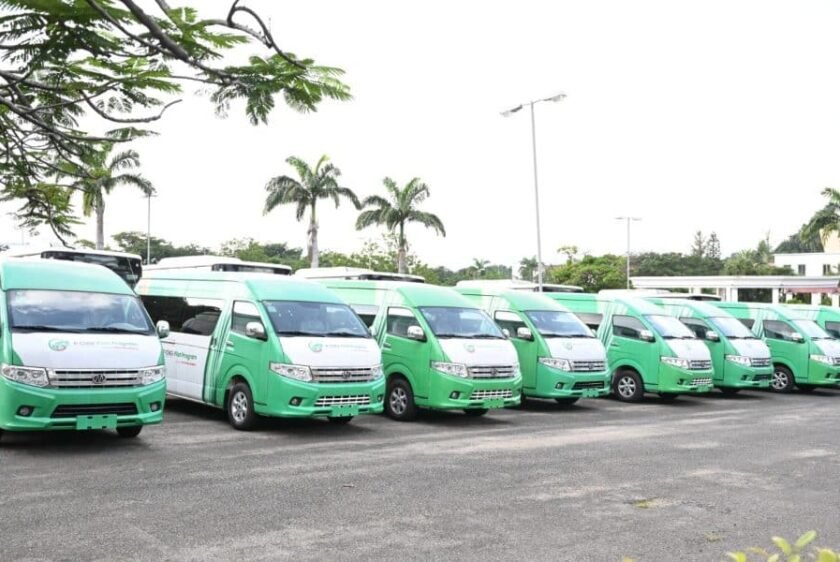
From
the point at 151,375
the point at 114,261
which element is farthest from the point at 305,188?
the point at 151,375

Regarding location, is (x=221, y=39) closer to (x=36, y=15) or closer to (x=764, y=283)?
(x=36, y=15)

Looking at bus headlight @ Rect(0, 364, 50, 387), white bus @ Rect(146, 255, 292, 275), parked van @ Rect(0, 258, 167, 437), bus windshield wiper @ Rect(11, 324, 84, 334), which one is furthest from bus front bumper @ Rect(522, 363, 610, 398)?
bus headlight @ Rect(0, 364, 50, 387)

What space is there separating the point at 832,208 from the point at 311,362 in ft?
111

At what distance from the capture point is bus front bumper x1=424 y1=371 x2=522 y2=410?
45.6 feet

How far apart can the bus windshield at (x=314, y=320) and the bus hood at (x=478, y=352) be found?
1.54 metres

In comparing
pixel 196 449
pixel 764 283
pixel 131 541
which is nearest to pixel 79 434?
pixel 196 449

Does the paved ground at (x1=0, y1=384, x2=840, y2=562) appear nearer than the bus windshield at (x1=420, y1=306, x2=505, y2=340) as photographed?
Yes

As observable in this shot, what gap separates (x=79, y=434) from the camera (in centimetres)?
1141

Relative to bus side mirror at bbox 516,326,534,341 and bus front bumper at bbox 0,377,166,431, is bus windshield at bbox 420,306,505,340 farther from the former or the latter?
bus front bumper at bbox 0,377,166,431

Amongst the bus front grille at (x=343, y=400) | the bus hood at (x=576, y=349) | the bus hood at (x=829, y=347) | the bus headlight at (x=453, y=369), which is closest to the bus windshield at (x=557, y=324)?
the bus hood at (x=576, y=349)

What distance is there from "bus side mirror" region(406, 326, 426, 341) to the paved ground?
1.45 m

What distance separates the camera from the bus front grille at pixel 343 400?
12.1 meters

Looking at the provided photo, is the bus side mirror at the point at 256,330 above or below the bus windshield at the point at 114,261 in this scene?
below

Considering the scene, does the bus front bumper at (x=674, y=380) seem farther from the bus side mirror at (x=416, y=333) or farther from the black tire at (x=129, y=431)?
the black tire at (x=129, y=431)
